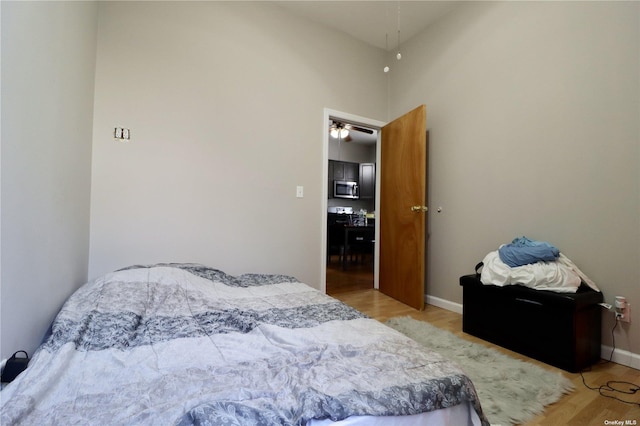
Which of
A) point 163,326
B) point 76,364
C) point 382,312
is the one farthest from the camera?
point 382,312

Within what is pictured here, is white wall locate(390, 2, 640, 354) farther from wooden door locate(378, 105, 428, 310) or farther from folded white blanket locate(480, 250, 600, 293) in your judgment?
wooden door locate(378, 105, 428, 310)

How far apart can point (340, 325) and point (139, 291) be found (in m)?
1.03

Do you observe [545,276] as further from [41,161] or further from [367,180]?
[367,180]

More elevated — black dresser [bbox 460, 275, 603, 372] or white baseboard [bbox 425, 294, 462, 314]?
black dresser [bbox 460, 275, 603, 372]

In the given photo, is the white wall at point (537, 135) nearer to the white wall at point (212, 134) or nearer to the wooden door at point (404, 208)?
the wooden door at point (404, 208)

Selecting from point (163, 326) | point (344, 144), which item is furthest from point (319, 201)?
point (344, 144)

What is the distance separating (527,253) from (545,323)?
1.43ft

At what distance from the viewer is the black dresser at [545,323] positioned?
1574 mm

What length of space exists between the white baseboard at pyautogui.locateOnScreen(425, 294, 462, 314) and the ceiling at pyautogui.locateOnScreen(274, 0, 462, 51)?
2.92 metres

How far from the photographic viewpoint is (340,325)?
1114mm

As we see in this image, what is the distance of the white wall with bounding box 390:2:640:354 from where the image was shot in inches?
66.0

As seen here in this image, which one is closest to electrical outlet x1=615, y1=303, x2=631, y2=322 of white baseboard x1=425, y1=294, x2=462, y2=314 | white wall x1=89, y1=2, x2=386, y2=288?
white baseboard x1=425, y1=294, x2=462, y2=314

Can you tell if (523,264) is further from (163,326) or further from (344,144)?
(344,144)

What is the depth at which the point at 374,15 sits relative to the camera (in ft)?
9.23
